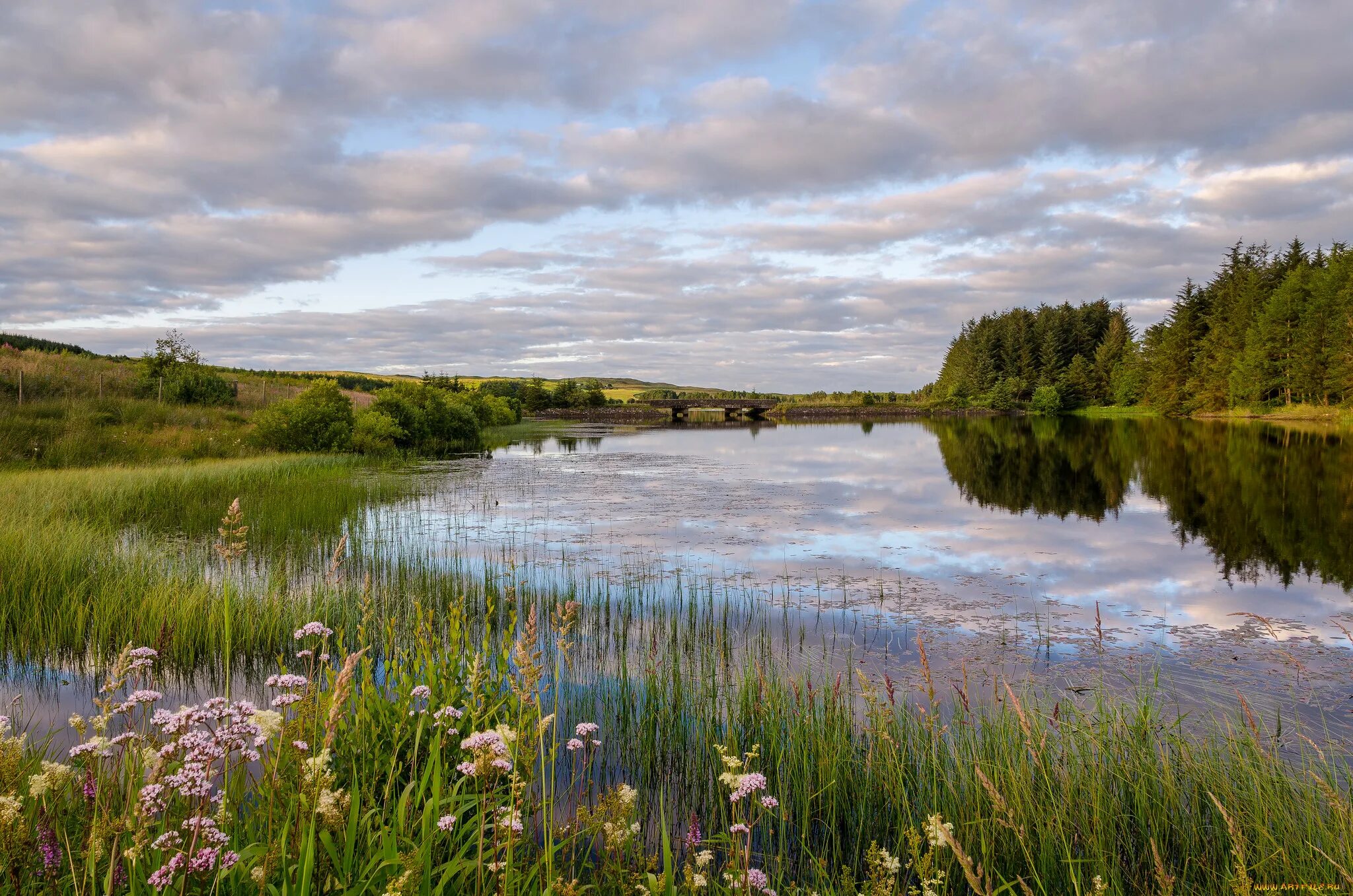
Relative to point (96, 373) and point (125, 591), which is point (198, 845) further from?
point (96, 373)

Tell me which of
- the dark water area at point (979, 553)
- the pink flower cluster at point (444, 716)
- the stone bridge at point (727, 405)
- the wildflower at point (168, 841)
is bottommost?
the dark water area at point (979, 553)

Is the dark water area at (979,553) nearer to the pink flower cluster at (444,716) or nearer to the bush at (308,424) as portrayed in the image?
the pink flower cluster at (444,716)

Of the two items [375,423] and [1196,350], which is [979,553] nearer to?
[375,423]

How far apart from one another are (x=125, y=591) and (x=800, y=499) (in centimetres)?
1632

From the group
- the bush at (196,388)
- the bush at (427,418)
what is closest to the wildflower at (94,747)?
the bush at (427,418)

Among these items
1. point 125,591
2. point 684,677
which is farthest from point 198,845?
point 125,591

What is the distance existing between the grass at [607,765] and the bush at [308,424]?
19901 millimetres

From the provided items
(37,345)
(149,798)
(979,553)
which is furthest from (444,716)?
(37,345)

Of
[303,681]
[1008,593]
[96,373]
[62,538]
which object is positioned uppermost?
[96,373]

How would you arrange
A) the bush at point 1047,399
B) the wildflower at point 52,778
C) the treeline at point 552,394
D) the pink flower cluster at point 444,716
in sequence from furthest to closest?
the treeline at point 552,394
the bush at point 1047,399
the pink flower cluster at point 444,716
the wildflower at point 52,778

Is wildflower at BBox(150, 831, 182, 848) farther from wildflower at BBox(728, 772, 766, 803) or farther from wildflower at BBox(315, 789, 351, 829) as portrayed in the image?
wildflower at BBox(728, 772, 766, 803)

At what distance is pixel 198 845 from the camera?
101 inches

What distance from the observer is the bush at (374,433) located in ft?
105

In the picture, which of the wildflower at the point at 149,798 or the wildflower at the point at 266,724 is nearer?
the wildflower at the point at 149,798
